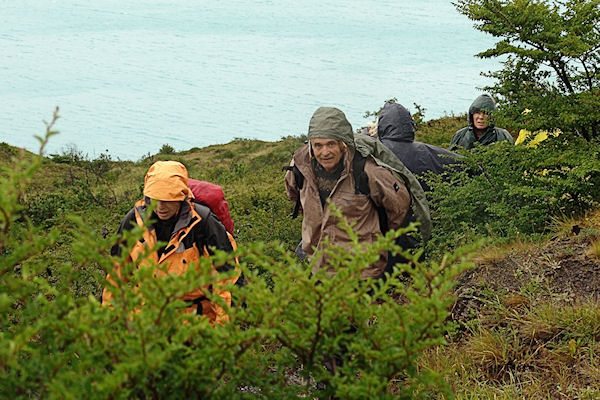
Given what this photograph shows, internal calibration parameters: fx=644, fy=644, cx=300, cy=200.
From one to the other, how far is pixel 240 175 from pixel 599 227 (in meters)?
16.1

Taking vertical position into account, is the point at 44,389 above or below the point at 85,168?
above

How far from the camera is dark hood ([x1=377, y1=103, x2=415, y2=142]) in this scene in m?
6.73

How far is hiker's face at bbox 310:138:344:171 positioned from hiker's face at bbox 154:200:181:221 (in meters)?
1.15

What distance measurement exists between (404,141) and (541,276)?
7.75 ft

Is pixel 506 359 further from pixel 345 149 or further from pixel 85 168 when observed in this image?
pixel 85 168

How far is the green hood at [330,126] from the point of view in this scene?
15.8 feet

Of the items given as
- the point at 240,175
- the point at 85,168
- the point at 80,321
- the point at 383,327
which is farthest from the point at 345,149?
the point at 85,168

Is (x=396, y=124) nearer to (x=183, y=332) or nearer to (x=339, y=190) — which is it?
(x=339, y=190)

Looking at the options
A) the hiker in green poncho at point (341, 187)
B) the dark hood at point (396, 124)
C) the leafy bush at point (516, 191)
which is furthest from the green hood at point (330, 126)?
the dark hood at point (396, 124)

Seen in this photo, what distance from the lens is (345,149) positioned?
497cm

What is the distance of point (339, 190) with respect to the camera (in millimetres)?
4906

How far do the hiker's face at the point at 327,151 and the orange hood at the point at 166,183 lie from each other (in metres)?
1.07

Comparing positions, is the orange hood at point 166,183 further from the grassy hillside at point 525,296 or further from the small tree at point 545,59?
the small tree at point 545,59

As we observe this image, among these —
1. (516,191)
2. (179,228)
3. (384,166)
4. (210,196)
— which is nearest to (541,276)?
(516,191)
